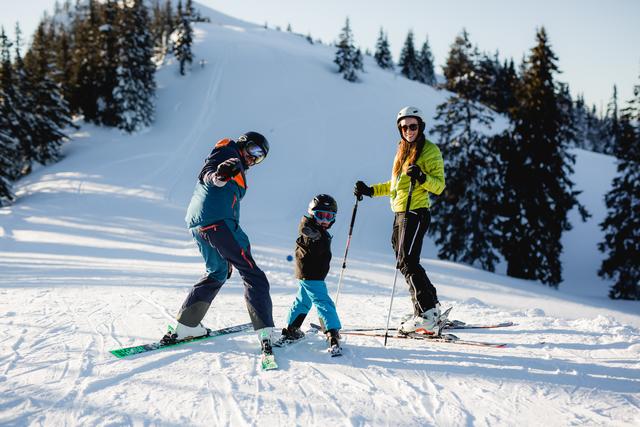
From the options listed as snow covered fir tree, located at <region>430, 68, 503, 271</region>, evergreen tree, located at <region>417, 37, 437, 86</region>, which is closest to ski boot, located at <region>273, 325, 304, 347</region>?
snow covered fir tree, located at <region>430, 68, 503, 271</region>

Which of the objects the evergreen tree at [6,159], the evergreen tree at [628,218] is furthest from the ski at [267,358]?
the evergreen tree at [6,159]

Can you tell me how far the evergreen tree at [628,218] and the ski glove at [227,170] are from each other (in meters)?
21.2

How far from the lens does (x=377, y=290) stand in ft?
28.5

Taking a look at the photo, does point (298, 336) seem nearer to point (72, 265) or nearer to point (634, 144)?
point (72, 265)

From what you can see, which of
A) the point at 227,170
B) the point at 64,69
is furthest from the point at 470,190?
the point at 64,69

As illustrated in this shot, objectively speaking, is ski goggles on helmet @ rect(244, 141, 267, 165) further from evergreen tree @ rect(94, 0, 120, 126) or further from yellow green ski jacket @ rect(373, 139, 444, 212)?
evergreen tree @ rect(94, 0, 120, 126)

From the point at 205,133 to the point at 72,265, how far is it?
24.6 metres

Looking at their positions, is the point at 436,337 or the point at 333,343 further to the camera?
the point at 436,337

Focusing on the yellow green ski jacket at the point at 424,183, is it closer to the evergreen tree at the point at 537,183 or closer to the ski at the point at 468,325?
the ski at the point at 468,325

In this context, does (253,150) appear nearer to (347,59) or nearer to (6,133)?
(6,133)

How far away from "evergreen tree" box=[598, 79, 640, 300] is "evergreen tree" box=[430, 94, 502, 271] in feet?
17.7

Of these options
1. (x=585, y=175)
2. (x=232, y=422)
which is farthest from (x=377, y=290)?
(x=585, y=175)

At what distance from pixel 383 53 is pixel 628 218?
203 ft

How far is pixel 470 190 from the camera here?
20.5 m
